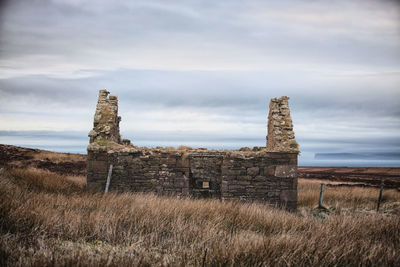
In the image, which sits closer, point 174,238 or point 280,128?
point 174,238

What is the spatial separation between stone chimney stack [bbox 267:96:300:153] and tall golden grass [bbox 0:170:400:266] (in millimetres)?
3594

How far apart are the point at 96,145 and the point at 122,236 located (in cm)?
578

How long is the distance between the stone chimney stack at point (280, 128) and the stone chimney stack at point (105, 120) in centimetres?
574

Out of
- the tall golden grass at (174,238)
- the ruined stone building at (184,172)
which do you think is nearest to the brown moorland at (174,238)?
the tall golden grass at (174,238)

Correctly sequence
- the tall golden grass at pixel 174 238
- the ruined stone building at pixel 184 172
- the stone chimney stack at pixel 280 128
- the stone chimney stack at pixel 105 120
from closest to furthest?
the tall golden grass at pixel 174 238 → the ruined stone building at pixel 184 172 → the stone chimney stack at pixel 280 128 → the stone chimney stack at pixel 105 120

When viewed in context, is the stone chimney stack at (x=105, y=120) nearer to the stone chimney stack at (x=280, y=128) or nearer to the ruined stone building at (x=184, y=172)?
the ruined stone building at (x=184, y=172)

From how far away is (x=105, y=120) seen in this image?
1095cm

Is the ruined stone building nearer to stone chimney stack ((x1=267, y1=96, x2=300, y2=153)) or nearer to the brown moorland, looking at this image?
stone chimney stack ((x1=267, y1=96, x2=300, y2=153))

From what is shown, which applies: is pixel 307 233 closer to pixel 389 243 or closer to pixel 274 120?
pixel 389 243

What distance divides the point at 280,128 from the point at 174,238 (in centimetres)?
719

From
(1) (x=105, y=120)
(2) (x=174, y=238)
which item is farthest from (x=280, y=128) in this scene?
(2) (x=174, y=238)

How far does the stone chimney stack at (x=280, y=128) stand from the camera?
1025cm

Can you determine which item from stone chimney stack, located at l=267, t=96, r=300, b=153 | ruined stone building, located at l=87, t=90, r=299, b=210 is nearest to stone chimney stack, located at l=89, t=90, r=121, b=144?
ruined stone building, located at l=87, t=90, r=299, b=210

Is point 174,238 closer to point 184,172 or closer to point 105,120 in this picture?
point 184,172
